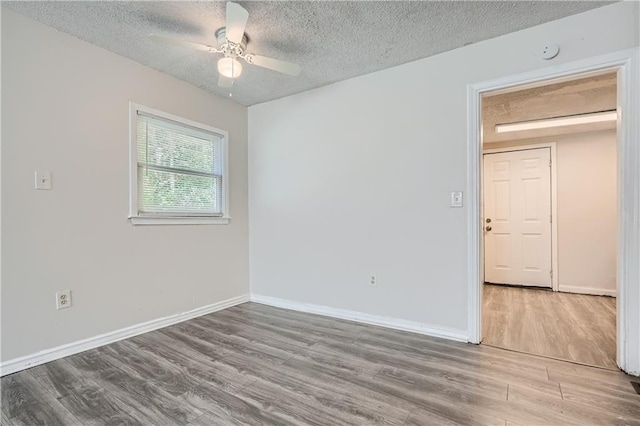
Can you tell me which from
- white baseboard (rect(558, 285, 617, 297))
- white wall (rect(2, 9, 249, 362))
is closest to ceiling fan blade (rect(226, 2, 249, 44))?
white wall (rect(2, 9, 249, 362))

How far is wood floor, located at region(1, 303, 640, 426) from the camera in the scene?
1564 millimetres

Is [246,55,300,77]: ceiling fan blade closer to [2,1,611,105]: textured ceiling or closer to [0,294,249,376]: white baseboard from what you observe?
[2,1,611,105]: textured ceiling

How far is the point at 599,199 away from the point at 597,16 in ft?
10.0

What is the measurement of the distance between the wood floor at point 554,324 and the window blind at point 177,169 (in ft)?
10.1

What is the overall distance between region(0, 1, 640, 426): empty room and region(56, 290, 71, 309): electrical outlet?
2 cm

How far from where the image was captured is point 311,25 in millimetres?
2201

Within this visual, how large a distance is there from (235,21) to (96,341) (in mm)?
2625

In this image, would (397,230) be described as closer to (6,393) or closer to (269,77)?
(269,77)

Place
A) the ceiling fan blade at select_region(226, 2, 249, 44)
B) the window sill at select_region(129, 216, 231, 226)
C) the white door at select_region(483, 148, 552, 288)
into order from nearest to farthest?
1. the ceiling fan blade at select_region(226, 2, 249, 44)
2. the window sill at select_region(129, 216, 231, 226)
3. the white door at select_region(483, 148, 552, 288)

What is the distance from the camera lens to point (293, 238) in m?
3.50

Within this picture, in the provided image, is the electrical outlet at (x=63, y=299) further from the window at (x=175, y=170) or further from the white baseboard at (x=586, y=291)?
the white baseboard at (x=586, y=291)

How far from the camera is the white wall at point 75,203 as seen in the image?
2.07 metres

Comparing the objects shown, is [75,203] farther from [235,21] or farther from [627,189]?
[627,189]

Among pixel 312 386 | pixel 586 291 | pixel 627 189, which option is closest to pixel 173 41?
pixel 312 386
